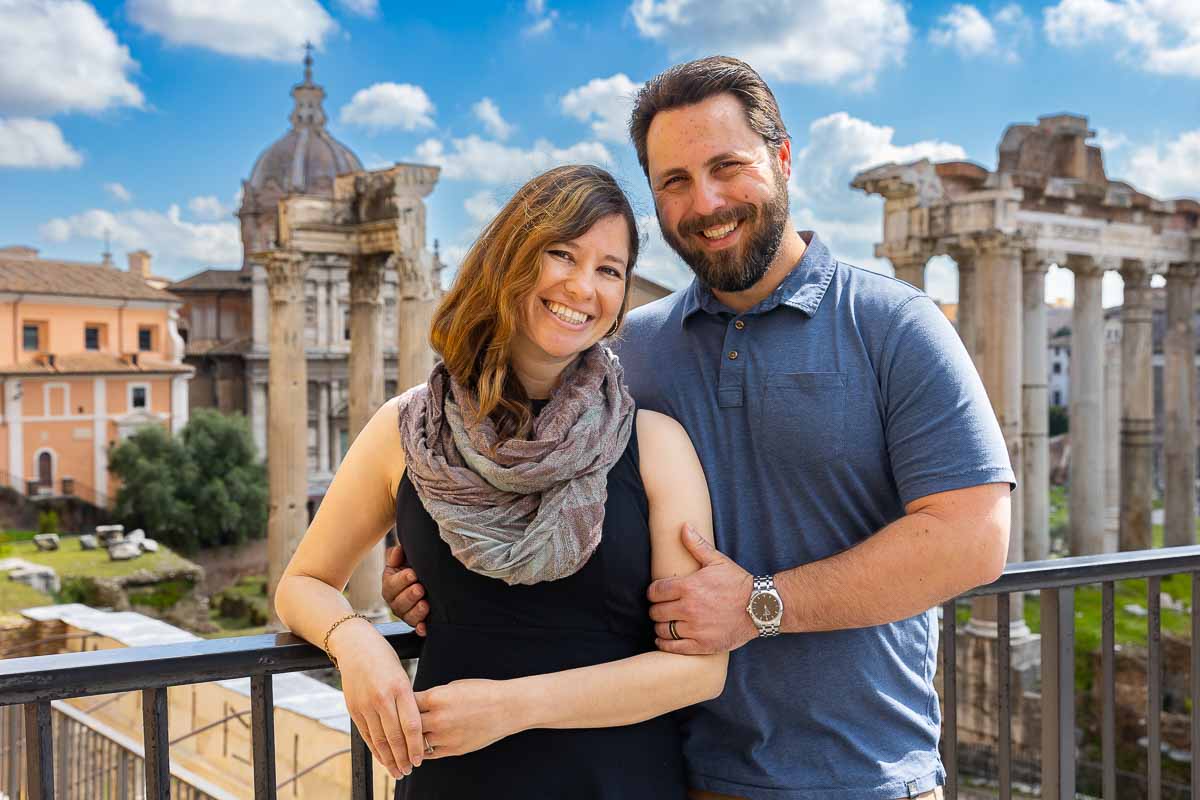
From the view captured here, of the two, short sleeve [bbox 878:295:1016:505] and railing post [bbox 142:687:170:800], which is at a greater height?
short sleeve [bbox 878:295:1016:505]

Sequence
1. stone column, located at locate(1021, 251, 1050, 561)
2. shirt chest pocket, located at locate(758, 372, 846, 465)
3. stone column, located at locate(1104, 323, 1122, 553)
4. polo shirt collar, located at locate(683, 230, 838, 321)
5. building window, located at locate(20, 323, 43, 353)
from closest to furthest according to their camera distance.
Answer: shirt chest pocket, located at locate(758, 372, 846, 465)
polo shirt collar, located at locate(683, 230, 838, 321)
stone column, located at locate(1021, 251, 1050, 561)
stone column, located at locate(1104, 323, 1122, 553)
building window, located at locate(20, 323, 43, 353)

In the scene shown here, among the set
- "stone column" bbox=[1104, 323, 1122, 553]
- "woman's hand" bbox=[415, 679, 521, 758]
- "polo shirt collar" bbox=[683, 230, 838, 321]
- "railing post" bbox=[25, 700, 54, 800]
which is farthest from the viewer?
"stone column" bbox=[1104, 323, 1122, 553]

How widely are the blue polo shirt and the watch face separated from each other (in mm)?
142

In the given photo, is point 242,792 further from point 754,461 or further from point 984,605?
point 984,605

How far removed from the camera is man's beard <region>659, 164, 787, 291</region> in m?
2.34

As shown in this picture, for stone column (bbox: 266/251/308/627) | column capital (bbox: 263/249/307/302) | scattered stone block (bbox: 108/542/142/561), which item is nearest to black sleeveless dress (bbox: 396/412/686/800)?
stone column (bbox: 266/251/308/627)

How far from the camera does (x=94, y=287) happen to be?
34125mm

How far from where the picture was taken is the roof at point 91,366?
106 ft

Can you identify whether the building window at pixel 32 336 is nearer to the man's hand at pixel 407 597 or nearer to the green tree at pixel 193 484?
the green tree at pixel 193 484

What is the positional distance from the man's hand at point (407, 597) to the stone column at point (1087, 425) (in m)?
16.8

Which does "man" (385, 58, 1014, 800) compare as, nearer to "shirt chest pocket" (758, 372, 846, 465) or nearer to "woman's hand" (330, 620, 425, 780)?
"shirt chest pocket" (758, 372, 846, 465)

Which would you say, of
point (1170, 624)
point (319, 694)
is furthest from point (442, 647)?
point (1170, 624)

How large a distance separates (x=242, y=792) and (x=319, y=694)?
1042mm

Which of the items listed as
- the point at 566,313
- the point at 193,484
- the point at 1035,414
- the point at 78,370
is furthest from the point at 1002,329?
the point at 78,370
